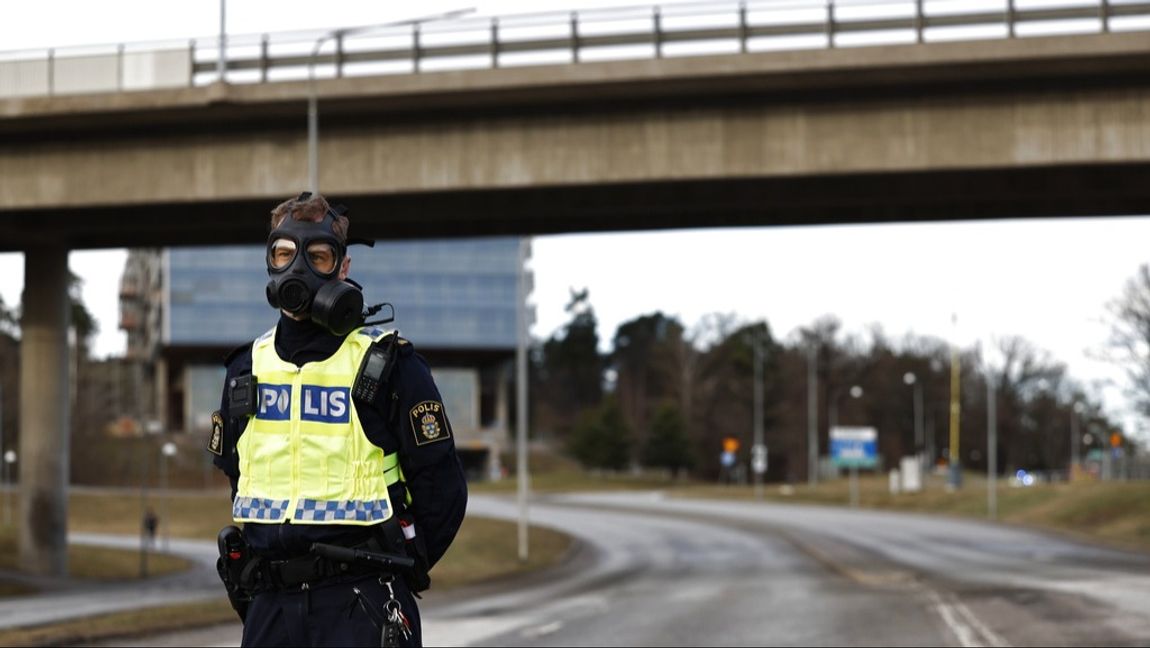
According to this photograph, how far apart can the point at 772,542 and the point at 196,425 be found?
230 feet

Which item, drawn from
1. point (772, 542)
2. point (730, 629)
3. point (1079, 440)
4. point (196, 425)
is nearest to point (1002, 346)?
point (1079, 440)

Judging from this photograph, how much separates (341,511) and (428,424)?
0.36 m

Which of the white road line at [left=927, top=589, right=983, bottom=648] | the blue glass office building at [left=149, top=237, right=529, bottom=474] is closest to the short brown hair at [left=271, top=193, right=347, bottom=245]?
the white road line at [left=927, top=589, right=983, bottom=648]

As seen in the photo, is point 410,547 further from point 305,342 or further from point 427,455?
point 305,342

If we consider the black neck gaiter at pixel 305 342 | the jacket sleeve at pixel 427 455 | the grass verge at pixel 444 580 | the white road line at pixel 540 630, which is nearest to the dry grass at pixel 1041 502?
the grass verge at pixel 444 580

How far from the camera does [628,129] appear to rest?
2831 centimetres

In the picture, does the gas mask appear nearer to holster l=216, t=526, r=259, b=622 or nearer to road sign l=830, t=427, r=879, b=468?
holster l=216, t=526, r=259, b=622

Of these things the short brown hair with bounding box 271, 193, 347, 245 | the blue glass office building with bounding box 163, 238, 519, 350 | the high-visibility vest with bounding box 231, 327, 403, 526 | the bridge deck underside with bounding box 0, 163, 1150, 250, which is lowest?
the high-visibility vest with bounding box 231, 327, 403, 526

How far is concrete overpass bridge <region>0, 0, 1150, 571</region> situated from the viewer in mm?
26453

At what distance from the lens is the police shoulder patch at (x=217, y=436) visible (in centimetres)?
524

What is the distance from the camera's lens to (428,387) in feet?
16.6

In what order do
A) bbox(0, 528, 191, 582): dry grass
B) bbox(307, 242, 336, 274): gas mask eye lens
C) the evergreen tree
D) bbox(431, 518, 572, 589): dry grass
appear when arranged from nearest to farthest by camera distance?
bbox(307, 242, 336, 274): gas mask eye lens, bbox(431, 518, 572, 589): dry grass, bbox(0, 528, 191, 582): dry grass, the evergreen tree

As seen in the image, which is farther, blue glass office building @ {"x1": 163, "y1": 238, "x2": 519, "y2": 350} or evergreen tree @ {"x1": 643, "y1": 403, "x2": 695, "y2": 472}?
evergreen tree @ {"x1": 643, "y1": 403, "x2": 695, "y2": 472}

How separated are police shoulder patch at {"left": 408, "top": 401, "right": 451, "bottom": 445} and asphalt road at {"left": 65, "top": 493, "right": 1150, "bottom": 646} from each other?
40.6 feet
